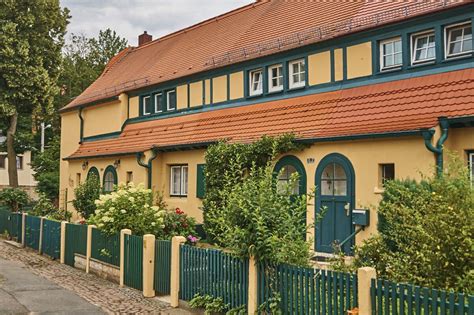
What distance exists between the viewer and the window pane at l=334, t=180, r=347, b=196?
545 inches

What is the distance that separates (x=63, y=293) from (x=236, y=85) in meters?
10.2

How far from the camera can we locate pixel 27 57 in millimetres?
32719

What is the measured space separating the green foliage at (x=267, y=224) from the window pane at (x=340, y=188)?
5796 millimetres

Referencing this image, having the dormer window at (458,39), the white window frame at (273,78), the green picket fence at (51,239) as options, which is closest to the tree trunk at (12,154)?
the green picket fence at (51,239)

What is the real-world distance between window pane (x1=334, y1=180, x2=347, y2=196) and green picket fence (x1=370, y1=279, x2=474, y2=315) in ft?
25.3

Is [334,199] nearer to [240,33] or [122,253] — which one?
[122,253]

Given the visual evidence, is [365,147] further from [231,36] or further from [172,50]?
[172,50]

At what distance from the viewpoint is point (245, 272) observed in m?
8.23

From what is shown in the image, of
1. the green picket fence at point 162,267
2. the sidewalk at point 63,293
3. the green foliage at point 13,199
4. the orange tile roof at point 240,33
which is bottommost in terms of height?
the sidewalk at point 63,293

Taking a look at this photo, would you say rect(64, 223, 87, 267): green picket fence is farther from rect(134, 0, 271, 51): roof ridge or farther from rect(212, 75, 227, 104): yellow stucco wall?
rect(134, 0, 271, 51): roof ridge

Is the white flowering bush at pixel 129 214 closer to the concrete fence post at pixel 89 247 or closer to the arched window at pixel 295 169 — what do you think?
the concrete fence post at pixel 89 247

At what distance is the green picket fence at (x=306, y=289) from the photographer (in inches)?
261

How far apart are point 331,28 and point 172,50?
11.3 m

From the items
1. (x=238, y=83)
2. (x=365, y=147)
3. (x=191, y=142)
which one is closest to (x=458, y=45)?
(x=365, y=147)
